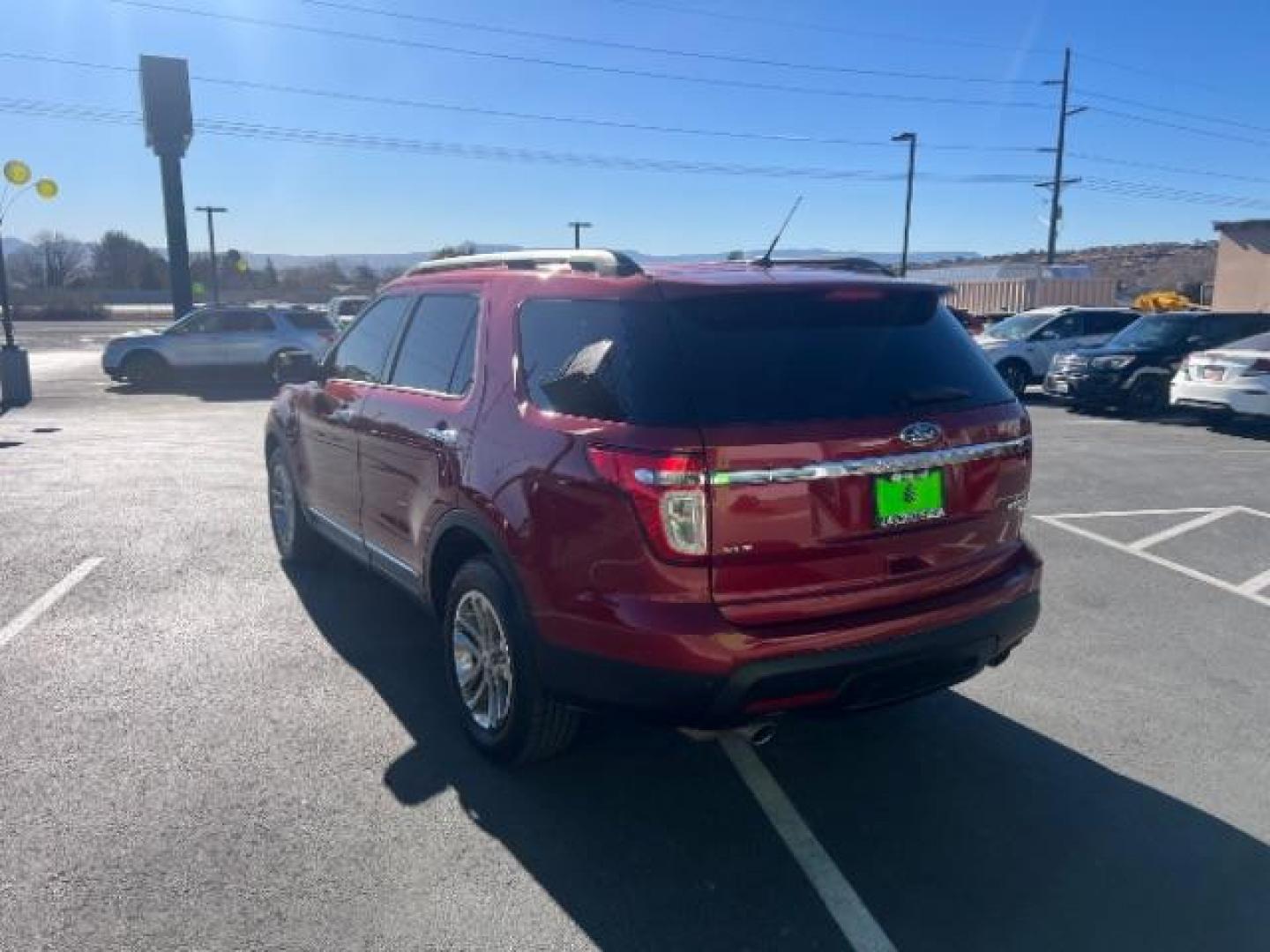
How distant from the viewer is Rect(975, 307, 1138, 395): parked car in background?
18.3 m

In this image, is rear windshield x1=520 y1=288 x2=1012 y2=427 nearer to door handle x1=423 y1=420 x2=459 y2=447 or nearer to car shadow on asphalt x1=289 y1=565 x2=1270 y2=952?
door handle x1=423 y1=420 x2=459 y2=447

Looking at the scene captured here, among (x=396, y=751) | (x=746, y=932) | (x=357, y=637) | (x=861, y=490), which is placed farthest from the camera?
(x=357, y=637)

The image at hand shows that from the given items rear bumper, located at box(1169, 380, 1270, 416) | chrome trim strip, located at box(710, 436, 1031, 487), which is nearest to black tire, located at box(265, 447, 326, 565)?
chrome trim strip, located at box(710, 436, 1031, 487)

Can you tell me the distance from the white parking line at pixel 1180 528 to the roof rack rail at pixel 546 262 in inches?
201

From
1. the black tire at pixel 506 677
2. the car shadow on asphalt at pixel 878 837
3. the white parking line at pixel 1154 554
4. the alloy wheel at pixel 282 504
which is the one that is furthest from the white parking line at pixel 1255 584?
the alloy wheel at pixel 282 504

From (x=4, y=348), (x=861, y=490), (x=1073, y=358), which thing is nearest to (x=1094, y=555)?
(x=861, y=490)

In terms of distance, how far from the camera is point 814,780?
3541 mm

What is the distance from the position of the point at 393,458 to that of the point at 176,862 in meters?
1.82

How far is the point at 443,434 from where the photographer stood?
3.75 metres

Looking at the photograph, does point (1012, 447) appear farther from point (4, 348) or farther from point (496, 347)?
point (4, 348)

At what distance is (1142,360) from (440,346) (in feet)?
48.0

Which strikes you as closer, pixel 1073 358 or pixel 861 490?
pixel 861 490

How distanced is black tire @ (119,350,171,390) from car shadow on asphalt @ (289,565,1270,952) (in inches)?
674

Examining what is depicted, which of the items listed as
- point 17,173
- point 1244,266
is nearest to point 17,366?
point 17,173
